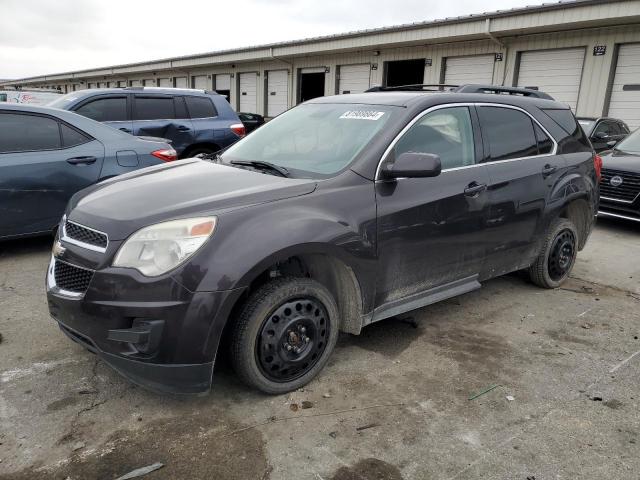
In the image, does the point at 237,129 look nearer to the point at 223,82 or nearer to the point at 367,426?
the point at 367,426

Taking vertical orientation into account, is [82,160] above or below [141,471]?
above

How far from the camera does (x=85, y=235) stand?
276cm

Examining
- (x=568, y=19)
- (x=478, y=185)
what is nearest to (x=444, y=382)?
(x=478, y=185)

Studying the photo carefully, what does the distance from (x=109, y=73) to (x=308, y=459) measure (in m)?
41.2

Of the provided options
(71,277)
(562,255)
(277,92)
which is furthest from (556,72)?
(71,277)

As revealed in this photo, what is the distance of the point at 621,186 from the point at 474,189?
5.06m

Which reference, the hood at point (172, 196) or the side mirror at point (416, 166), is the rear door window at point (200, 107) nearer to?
the hood at point (172, 196)

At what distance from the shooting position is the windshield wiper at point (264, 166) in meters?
3.21

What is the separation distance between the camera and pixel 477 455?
8.09ft

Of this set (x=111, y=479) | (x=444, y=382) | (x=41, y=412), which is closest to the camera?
(x=111, y=479)

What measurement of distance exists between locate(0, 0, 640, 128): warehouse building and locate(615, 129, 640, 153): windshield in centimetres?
510

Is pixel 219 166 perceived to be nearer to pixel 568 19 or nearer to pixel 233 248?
pixel 233 248

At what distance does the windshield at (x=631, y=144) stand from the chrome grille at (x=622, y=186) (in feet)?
2.68

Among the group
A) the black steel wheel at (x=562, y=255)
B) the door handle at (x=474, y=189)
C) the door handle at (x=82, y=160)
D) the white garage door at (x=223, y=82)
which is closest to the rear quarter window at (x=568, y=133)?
the black steel wheel at (x=562, y=255)
